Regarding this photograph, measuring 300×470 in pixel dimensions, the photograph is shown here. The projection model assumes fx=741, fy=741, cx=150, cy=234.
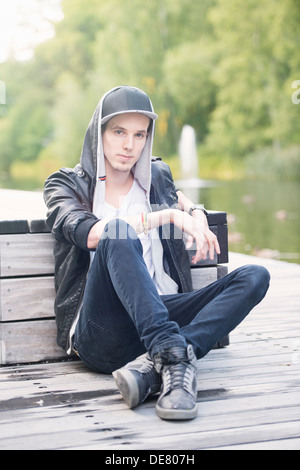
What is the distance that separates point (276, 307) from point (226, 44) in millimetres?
22791

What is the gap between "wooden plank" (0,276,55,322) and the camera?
293 centimetres

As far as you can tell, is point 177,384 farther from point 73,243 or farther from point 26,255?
point 26,255

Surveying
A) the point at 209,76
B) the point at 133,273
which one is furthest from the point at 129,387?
the point at 209,76

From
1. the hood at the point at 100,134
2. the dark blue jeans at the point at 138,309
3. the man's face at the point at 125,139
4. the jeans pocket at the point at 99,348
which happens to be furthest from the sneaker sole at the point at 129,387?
the man's face at the point at 125,139

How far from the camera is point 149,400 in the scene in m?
2.42

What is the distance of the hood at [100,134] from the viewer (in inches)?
105

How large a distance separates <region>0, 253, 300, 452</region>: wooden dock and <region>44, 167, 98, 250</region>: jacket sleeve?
0.52 m

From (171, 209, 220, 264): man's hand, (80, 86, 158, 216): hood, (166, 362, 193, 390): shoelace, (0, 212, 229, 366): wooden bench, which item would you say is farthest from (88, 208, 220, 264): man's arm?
(0, 212, 229, 366): wooden bench

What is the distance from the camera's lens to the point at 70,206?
8.66 ft

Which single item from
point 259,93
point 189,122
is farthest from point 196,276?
point 189,122

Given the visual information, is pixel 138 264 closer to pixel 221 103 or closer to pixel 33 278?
pixel 33 278

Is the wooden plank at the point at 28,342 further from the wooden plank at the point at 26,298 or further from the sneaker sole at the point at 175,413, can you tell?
the sneaker sole at the point at 175,413

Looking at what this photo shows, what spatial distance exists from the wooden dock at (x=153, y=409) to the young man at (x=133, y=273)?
87mm

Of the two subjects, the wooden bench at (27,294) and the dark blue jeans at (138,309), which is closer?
the dark blue jeans at (138,309)
